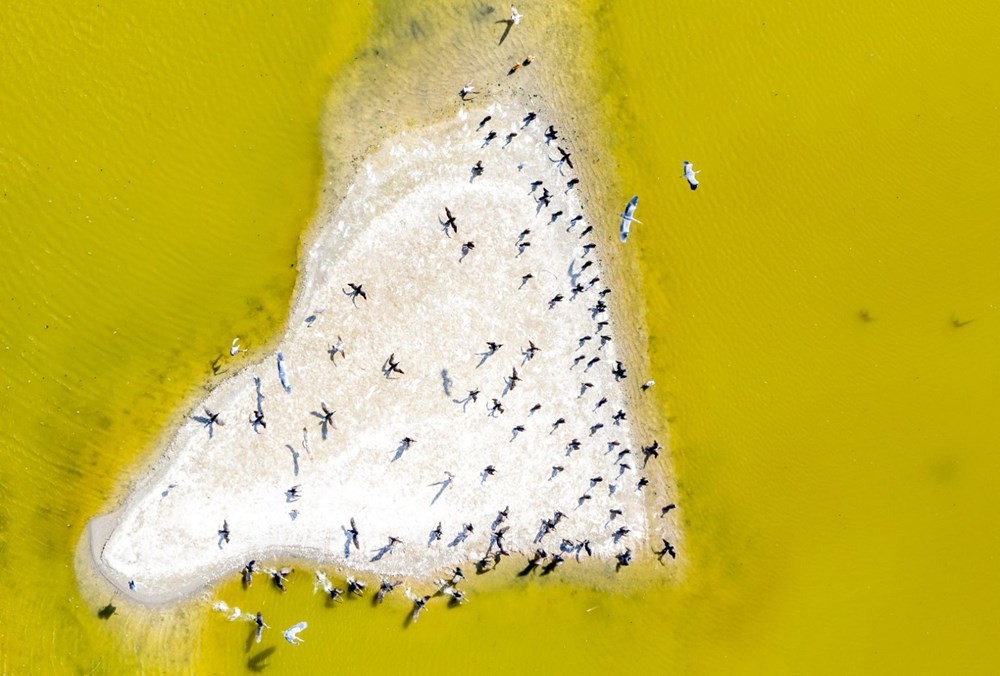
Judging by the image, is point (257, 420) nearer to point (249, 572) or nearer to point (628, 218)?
point (249, 572)

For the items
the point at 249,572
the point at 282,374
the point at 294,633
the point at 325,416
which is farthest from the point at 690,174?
the point at 294,633

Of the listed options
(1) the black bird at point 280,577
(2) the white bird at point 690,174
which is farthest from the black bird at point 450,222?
(1) the black bird at point 280,577

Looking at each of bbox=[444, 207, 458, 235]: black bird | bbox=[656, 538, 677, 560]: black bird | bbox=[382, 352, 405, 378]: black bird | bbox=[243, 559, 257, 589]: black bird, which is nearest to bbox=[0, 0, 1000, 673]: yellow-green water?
bbox=[243, 559, 257, 589]: black bird

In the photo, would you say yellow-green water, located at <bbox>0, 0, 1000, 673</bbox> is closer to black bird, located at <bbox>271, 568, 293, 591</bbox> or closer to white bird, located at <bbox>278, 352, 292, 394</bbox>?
black bird, located at <bbox>271, 568, 293, 591</bbox>

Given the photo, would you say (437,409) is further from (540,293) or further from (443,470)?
(540,293)

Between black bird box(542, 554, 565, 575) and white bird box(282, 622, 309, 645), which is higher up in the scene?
black bird box(542, 554, 565, 575)
